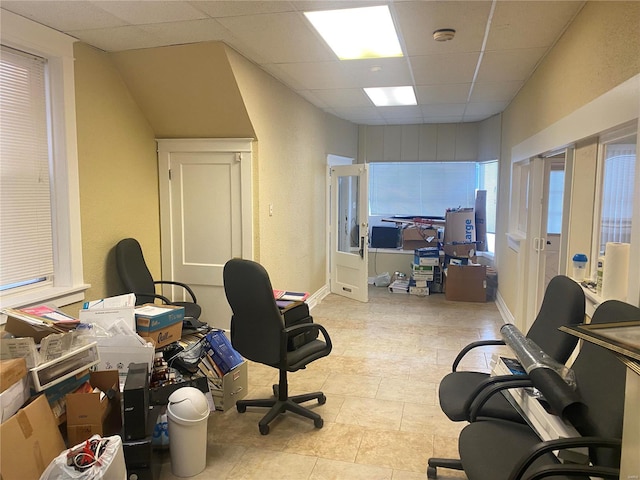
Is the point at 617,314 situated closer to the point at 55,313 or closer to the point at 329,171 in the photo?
the point at 55,313

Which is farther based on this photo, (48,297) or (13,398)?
(48,297)

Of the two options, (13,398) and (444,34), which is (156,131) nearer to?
(444,34)

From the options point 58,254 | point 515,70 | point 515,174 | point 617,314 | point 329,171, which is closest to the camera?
point 617,314

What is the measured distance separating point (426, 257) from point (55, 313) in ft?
16.1

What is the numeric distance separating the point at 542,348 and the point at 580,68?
1645mm

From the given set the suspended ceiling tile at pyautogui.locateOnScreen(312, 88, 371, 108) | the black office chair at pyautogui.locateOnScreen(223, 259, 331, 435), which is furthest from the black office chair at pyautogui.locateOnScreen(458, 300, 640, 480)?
the suspended ceiling tile at pyautogui.locateOnScreen(312, 88, 371, 108)

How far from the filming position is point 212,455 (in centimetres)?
254

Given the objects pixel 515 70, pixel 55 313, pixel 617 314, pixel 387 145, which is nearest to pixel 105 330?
pixel 55 313

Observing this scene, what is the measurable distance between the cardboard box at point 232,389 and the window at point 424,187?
4.73 m

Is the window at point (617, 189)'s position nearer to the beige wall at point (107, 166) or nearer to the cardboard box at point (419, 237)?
the beige wall at point (107, 166)

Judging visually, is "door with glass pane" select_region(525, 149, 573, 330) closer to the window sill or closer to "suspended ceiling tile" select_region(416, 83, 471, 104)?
"suspended ceiling tile" select_region(416, 83, 471, 104)

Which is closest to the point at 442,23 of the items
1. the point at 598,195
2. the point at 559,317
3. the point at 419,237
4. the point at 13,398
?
the point at 598,195

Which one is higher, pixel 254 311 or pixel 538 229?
pixel 538 229

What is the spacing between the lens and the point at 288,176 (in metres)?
4.75
